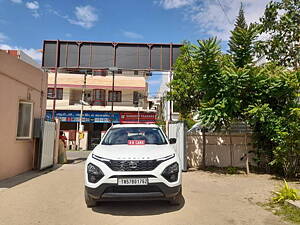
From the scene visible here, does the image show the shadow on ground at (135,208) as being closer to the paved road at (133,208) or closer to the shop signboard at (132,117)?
the paved road at (133,208)

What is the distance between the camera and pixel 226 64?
316 inches

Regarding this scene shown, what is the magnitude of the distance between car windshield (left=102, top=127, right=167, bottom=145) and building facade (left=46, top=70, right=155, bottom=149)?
17584 mm

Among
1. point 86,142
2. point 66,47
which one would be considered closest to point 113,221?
point 66,47

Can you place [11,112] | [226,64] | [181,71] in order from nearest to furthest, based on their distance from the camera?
[11,112], [226,64], [181,71]

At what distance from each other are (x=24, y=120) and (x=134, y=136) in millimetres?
5011

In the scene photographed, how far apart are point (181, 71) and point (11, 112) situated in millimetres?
6432

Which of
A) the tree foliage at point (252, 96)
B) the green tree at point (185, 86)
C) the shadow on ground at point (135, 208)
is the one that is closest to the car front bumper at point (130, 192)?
the shadow on ground at point (135, 208)

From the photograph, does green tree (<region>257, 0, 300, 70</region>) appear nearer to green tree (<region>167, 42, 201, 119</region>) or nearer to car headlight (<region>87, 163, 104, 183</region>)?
green tree (<region>167, 42, 201, 119</region>)

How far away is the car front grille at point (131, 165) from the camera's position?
12.9ft

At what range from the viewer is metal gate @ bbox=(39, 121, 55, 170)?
8463 mm

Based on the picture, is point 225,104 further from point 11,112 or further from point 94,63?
point 94,63

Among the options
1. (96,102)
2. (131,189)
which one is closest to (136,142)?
(131,189)

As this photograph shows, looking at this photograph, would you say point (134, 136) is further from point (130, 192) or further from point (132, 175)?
point (130, 192)

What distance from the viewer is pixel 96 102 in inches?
948
